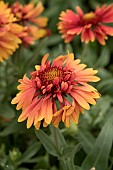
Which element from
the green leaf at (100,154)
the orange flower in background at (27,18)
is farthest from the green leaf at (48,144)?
the orange flower in background at (27,18)

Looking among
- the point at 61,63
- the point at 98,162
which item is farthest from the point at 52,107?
the point at 98,162

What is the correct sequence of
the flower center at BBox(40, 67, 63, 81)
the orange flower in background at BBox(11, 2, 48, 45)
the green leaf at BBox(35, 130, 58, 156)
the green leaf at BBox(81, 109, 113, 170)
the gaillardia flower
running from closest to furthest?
the gaillardia flower → the flower center at BBox(40, 67, 63, 81) → the green leaf at BBox(35, 130, 58, 156) → the green leaf at BBox(81, 109, 113, 170) → the orange flower in background at BBox(11, 2, 48, 45)

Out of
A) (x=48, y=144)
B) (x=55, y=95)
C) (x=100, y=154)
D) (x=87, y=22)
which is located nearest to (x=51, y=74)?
(x=55, y=95)

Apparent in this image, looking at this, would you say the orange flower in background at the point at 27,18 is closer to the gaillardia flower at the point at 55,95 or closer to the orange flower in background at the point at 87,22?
the orange flower in background at the point at 87,22

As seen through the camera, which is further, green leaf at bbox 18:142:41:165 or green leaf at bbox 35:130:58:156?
green leaf at bbox 18:142:41:165

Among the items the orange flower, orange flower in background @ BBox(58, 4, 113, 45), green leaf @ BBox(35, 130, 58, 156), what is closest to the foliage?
green leaf @ BBox(35, 130, 58, 156)

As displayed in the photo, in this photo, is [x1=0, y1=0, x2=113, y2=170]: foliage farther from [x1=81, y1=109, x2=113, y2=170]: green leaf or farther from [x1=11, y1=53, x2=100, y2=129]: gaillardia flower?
[x1=11, y1=53, x2=100, y2=129]: gaillardia flower

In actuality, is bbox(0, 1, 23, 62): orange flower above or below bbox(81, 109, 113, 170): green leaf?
above
